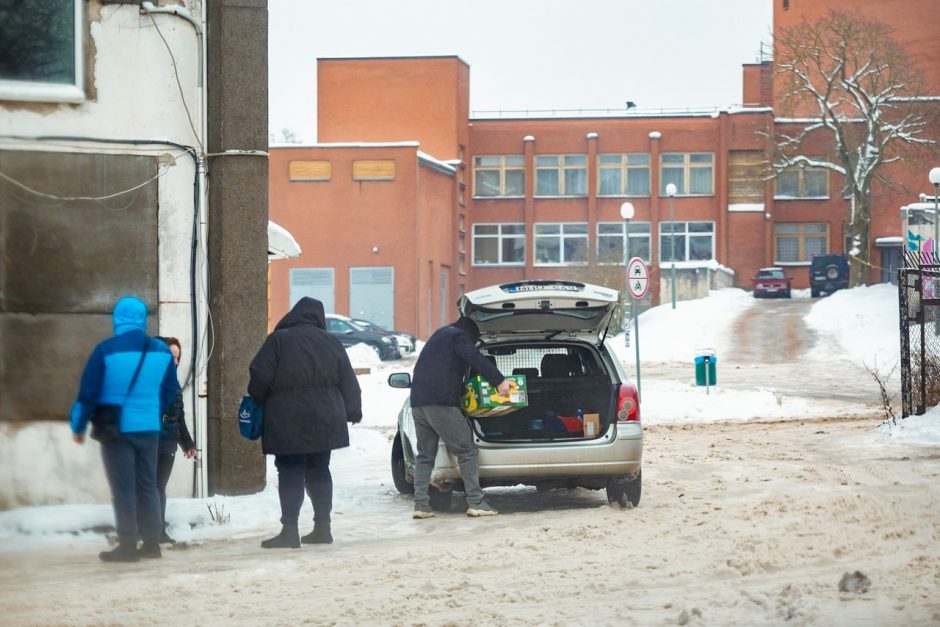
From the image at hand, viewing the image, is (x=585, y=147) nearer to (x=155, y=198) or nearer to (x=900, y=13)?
(x=900, y=13)

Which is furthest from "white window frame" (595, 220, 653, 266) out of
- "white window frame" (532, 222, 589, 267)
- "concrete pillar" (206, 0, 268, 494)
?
"concrete pillar" (206, 0, 268, 494)

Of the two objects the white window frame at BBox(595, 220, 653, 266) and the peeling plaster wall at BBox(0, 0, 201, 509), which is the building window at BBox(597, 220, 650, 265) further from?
the peeling plaster wall at BBox(0, 0, 201, 509)

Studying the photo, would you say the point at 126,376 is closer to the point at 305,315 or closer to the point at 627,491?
the point at 305,315

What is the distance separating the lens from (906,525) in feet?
34.7

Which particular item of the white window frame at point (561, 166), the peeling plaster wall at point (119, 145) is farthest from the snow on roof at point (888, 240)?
the peeling plaster wall at point (119, 145)

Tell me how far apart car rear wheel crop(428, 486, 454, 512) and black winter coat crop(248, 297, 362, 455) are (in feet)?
6.38

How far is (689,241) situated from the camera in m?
73.0

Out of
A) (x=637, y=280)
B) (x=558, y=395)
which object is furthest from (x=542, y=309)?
(x=637, y=280)

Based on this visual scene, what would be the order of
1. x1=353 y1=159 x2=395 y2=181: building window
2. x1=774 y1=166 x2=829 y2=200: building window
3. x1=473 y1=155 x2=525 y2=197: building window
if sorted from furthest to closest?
1. x1=774 y1=166 x2=829 y2=200: building window
2. x1=473 y1=155 x2=525 y2=197: building window
3. x1=353 y1=159 x2=395 y2=181: building window

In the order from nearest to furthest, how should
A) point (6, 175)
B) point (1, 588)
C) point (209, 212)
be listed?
point (1, 588) < point (6, 175) < point (209, 212)

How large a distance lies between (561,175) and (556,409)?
6058 cm

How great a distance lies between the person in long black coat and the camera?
410 inches

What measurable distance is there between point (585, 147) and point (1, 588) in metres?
64.9

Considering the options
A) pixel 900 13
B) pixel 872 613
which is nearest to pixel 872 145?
pixel 900 13
